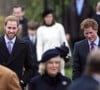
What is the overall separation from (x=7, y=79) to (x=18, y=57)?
2.34m

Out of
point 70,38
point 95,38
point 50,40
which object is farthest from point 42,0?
point 95,38

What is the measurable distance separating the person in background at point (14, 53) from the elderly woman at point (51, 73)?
1.55m

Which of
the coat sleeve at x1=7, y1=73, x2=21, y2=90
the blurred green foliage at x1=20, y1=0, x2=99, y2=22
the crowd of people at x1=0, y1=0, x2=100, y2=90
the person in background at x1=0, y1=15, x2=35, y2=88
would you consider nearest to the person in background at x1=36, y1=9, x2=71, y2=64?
the crowd of people at x1=0, y1=0, x2=100, y2=90

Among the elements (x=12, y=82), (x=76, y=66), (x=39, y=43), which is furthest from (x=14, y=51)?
(x=39, y=43)

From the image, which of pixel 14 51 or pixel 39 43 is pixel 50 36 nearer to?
pixel 39 43

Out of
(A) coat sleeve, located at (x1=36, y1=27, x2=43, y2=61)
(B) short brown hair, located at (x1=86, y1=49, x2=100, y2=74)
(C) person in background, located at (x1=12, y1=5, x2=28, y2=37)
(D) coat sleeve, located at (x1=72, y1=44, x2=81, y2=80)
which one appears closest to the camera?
(B) short brown hair, located at (x1=86, y1=49, x2=100, y2=74)

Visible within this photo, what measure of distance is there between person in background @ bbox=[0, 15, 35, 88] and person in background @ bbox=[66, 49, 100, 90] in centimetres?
453

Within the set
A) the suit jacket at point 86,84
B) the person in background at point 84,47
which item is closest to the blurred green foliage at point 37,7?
the person in background at point 84,47

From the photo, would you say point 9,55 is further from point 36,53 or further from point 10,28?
point 36,53

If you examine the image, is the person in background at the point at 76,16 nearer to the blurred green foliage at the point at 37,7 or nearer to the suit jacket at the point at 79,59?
the blurred green foliage at the point at 37,7

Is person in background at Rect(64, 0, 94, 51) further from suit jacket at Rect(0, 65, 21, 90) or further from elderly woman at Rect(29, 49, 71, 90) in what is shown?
suit jacket at Rect(0, 65, 21, 90)

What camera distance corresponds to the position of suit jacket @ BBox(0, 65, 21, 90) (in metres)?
9.02

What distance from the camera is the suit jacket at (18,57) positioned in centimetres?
1135

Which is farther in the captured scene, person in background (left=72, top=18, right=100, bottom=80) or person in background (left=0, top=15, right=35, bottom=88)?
person in background (left=72, top=18, right=100, bottom=80)
